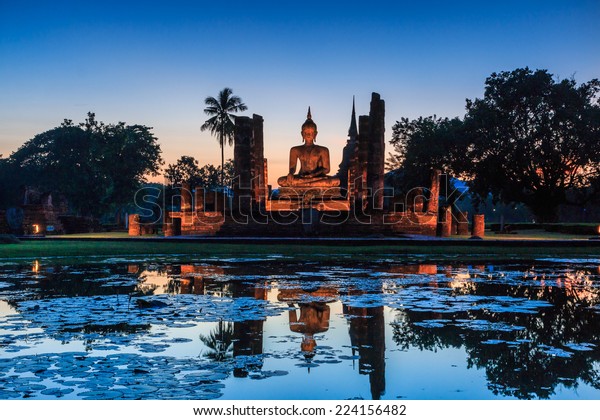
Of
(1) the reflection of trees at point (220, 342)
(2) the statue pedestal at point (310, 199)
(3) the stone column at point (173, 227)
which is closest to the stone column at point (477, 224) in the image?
(2) the statue pedestal at point (310, 199)

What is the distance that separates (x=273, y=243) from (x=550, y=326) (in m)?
16.0

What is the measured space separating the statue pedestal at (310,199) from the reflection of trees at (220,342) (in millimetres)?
22596

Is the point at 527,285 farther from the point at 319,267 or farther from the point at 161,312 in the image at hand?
the point at 161,312

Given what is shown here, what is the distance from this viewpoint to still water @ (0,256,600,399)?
4.42 meters

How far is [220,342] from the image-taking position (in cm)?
587

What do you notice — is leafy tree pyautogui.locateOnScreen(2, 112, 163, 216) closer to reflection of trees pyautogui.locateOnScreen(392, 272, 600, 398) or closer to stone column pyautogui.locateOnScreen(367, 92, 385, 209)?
stone column pyautogui.locateOnScreen(367, 92, 385, 209)

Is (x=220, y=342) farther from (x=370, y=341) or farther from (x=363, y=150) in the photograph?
(x=363, y=150)

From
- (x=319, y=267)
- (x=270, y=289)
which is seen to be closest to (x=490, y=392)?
(x=270, y=289)

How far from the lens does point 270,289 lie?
32.4ft

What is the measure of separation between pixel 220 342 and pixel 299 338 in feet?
2.28

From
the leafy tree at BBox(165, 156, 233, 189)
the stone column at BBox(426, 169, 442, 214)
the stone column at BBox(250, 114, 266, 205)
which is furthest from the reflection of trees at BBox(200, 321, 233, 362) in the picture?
the leafy tree at BBox(165, 156, 233, 189)

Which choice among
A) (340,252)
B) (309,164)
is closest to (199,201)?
(309,164)

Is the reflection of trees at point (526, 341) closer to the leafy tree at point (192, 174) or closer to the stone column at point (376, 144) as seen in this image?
the stone column at point (376, 144)

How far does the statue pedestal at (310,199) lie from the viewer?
29797 mm
